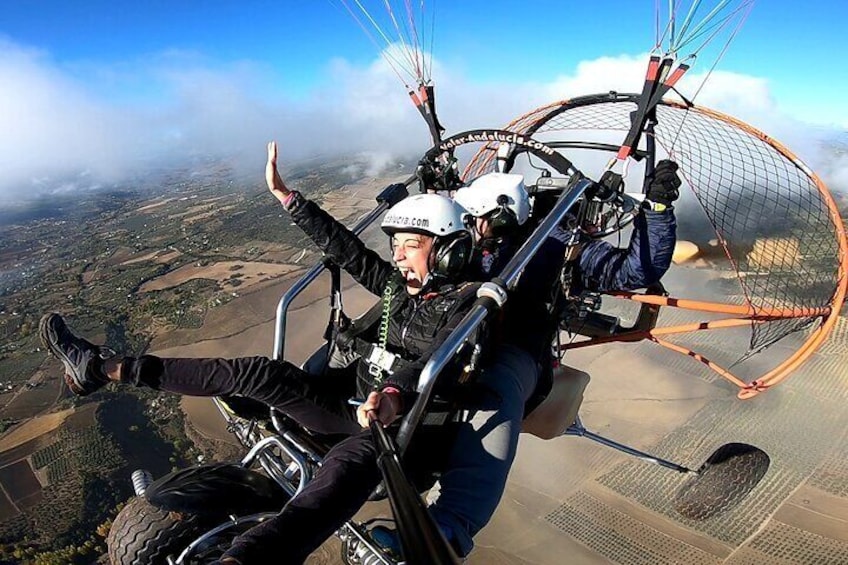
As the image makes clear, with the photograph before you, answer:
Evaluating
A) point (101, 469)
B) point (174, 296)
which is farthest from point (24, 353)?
point (101, 469)

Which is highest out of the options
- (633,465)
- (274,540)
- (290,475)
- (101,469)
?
(274,540)

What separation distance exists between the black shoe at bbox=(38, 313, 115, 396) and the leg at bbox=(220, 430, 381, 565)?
1288 millimetres

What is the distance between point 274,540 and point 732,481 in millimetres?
3809

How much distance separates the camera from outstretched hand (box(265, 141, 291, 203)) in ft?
8.79

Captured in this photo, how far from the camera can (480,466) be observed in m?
1.99

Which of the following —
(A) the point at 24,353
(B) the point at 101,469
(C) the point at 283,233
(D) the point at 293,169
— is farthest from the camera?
(D) the point at 293,169

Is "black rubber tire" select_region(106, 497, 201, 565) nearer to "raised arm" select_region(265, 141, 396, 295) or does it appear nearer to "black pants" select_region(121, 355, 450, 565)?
"black pants" select_region(121, 355, 450, 565)

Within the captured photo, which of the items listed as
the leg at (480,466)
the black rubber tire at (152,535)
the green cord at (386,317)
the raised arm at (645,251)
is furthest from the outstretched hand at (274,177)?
the raised arm at (645,251)

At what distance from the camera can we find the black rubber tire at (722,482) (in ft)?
12.5

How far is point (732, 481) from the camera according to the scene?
385 centimetres

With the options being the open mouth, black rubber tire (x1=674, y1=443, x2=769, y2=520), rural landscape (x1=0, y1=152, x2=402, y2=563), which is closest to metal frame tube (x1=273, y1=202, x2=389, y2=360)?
the open mouth

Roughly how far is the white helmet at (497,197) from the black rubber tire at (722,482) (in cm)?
265

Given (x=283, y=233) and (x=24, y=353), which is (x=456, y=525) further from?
(x=283, y=233)

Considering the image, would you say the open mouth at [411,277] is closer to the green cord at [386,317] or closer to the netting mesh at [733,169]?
the green cord at [386,317]
